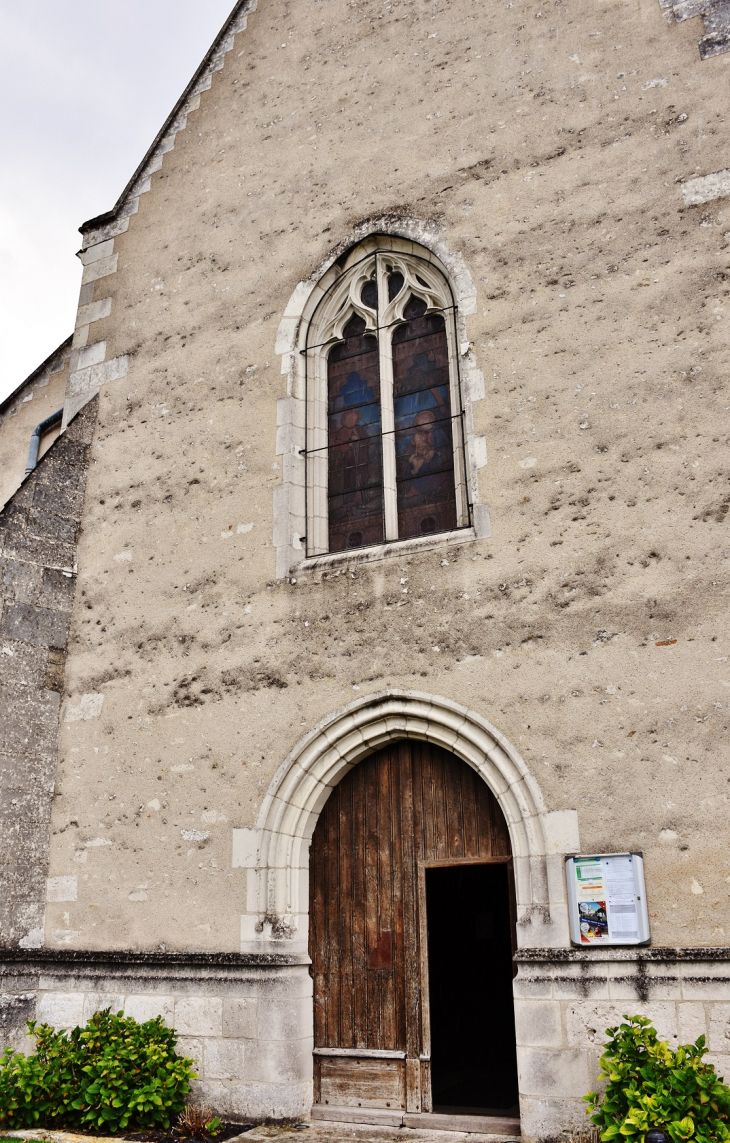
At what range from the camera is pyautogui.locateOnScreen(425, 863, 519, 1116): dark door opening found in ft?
29.4

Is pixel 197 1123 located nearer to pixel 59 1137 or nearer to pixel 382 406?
pixel 59 1137

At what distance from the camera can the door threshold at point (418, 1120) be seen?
211 inches

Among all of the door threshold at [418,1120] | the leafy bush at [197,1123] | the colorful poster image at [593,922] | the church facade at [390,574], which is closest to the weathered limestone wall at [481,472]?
the church facade at [390,574]

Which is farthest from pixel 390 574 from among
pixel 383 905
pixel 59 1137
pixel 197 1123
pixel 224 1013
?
pixel 59 1137

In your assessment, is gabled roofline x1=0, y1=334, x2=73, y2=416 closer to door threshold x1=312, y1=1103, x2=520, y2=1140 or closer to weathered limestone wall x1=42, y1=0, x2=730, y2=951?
weathered limestone wall x1=42, y1=0, x2=730, y2=951

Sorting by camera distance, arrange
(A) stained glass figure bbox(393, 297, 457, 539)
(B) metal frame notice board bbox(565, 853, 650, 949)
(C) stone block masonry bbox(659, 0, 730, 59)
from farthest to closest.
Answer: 1. (A) stained glass figure bbox(393, 297, 457, 539)
2. (C) stone block masonry bbox(659, 0, 730, 59)
3. (B) metal frame notice board bbox(565, 853, 650, 949)

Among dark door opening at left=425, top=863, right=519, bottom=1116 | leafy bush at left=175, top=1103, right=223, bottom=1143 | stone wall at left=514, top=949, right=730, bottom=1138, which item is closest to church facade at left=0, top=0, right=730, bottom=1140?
stone wall at left=514, top=949, right=730, bottom=1138

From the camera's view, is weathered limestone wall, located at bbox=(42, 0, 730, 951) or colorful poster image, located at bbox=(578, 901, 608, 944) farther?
weathered limestone wall, located at bbox=(42, 0, 730, 951)

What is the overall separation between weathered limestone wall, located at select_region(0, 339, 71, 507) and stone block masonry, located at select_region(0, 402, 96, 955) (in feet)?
7.33

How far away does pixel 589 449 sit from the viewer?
601cm

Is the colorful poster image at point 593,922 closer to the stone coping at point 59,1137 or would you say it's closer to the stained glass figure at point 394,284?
the stone coping at point 59,1137

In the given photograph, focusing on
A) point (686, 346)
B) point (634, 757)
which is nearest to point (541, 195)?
point (686, 346)

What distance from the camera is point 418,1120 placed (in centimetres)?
565

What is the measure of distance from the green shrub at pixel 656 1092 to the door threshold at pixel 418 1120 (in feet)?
2.44
